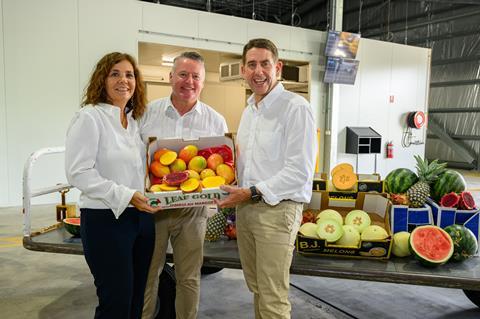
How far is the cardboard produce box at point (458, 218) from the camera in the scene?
9.53 ft

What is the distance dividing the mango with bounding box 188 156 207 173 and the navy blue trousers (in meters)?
0.33

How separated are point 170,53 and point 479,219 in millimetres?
8410

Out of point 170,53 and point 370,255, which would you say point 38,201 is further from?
point 370,255

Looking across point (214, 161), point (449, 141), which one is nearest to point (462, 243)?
point (214, 161)

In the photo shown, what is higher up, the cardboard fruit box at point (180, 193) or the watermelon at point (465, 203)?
the cardboard fruit box at point (180, 193)

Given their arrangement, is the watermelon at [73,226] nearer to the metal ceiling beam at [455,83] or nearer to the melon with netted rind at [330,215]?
the melon with netted rind at [330,215]

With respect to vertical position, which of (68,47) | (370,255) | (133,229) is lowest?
(370,255)

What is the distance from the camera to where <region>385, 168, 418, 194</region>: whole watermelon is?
329cm

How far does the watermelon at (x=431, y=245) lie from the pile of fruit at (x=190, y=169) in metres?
1.28

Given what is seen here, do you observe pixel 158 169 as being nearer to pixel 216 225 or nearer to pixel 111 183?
pixel 111 183

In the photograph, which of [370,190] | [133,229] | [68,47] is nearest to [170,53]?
[68,47]

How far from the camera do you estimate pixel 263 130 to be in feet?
6.96

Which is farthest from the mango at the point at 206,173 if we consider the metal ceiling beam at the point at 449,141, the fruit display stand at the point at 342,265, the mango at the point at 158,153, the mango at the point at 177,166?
the metal ceiling beam at the point at 449,141

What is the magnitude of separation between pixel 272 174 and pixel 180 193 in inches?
18.2
